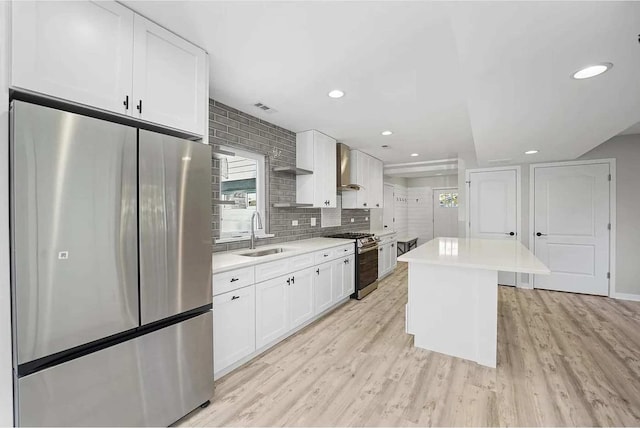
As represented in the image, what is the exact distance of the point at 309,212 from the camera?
4164mm

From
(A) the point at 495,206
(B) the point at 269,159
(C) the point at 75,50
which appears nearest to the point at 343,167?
(B) the point at 269,159

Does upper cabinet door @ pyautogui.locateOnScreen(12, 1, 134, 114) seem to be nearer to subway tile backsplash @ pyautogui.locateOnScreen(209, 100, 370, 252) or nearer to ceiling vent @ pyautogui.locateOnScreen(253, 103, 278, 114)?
subway tile backsplash @ pyautogui.locateOnScreen(209, 100, 370, 252)

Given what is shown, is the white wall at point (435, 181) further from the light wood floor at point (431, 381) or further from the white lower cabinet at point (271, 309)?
the white lower cabinet at point (271, 309)

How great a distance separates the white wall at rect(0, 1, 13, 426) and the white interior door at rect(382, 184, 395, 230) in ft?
21.3

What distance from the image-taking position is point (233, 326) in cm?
220

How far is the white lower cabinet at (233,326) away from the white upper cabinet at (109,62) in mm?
1266

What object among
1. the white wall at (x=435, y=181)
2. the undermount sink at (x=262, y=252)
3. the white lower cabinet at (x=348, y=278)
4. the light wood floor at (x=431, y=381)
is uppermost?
the white wall at (x=435, y=181)

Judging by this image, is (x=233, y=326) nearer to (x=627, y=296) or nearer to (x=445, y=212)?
(x=627, y=296)

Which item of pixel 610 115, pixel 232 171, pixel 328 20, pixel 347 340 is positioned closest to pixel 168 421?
pixel 347 340

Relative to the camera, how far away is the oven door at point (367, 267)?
13.6ft

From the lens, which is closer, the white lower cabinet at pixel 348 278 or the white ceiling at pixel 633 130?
the white ceiling at pixel 633 130

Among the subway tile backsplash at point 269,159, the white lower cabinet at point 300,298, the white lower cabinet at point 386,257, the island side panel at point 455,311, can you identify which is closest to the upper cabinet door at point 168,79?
the subway tile backsplash at point 269,159

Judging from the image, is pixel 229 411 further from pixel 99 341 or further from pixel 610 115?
pixel 610 115

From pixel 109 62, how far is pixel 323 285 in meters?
2.79
